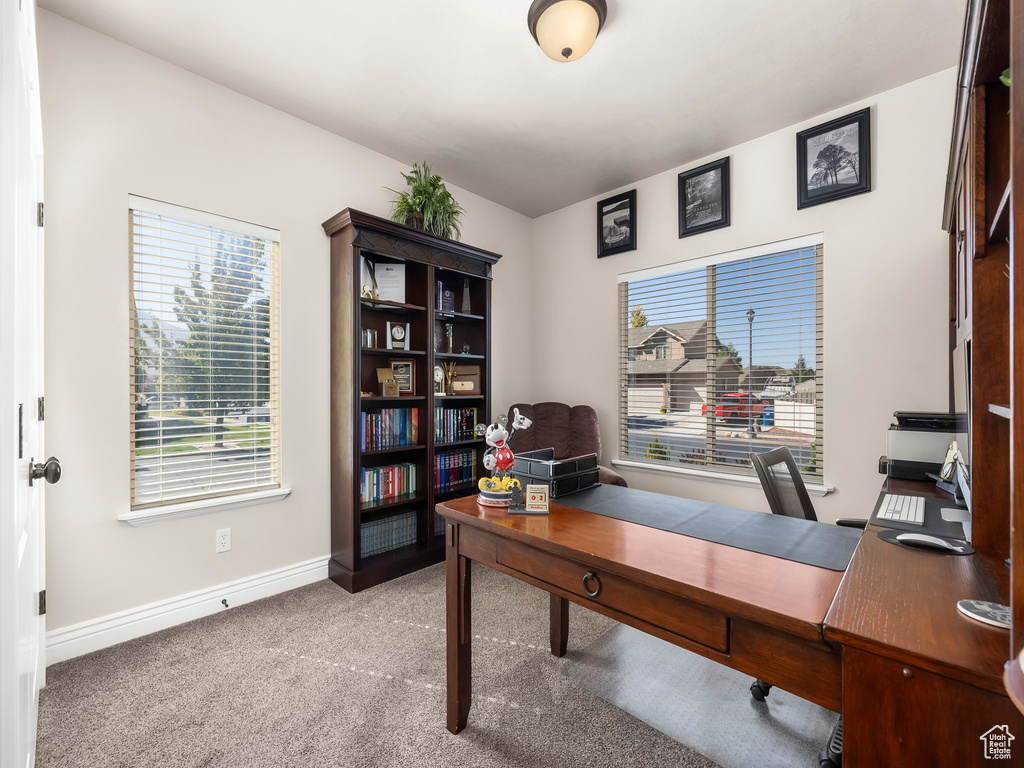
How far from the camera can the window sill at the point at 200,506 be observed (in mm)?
2211

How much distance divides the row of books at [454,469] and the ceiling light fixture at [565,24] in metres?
2.45

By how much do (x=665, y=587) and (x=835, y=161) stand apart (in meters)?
2.87

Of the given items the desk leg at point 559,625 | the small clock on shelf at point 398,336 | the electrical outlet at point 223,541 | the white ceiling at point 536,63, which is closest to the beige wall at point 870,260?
the white ceiling at point 536,63

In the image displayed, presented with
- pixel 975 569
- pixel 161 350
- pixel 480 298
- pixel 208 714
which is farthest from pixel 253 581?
pixel 975 569

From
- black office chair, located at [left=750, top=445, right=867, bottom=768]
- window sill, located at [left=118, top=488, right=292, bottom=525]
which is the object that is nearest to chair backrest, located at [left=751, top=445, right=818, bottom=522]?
black office chair, located at [left=750, top=445, right=867, bottom=768]

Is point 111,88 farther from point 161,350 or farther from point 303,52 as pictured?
point 161,350

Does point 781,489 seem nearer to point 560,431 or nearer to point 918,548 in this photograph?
point 918,548

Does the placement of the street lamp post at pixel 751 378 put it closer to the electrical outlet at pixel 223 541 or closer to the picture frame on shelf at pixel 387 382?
the picture frame on shelf at pixel 387 382

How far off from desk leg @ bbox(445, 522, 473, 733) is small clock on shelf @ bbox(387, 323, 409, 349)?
6.24 feet

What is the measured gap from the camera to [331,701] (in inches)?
69.2

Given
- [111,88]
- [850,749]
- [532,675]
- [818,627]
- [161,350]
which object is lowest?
[532,675]

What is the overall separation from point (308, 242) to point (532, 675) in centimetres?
A: 265

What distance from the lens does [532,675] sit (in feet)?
6.29

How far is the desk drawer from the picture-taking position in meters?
0.98
